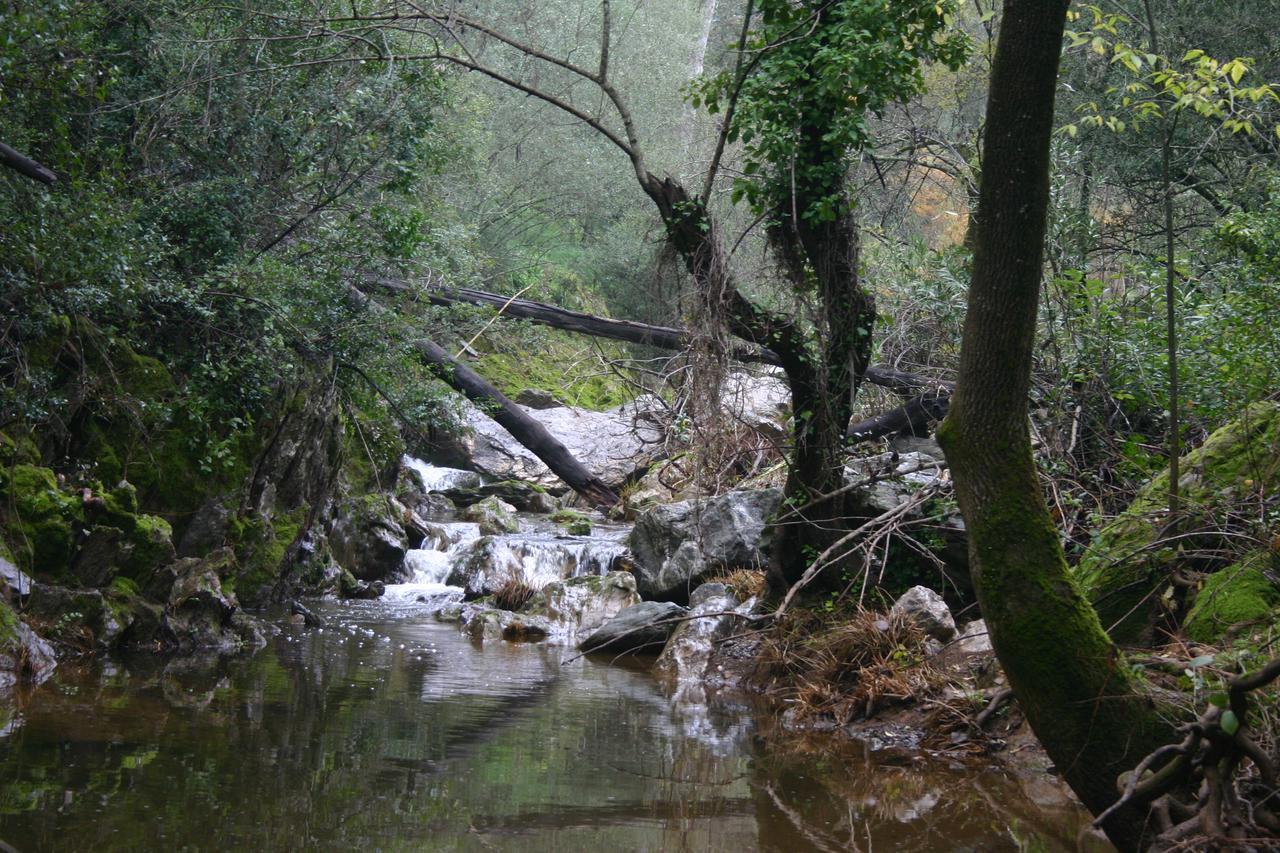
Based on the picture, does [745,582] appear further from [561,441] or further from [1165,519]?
[561,441]

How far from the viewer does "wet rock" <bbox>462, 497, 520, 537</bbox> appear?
1628 cm

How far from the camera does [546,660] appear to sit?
9.95 m

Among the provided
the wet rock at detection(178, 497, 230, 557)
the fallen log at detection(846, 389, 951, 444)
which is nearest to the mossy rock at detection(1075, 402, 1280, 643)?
Answer: the fallen log at detection(846, 389, 951, 444)

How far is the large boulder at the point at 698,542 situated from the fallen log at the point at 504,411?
250cm

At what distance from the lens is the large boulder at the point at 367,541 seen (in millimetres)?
13781

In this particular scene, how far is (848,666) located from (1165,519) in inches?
100

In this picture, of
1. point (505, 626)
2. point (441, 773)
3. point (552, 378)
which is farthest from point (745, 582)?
point (552, 378)

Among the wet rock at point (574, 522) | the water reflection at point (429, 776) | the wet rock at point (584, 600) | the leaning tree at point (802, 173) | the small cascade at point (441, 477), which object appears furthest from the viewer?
the small cascade at point (441, 477)

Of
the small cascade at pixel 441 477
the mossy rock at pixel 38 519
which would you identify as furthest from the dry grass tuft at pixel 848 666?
the small cascade at pixel 441 477

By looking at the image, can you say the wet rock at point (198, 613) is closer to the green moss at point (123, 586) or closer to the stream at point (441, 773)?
the green moss at point (123, 586)

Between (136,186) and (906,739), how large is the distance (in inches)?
315

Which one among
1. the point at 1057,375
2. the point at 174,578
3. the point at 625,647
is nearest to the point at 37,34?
the point at 174,578

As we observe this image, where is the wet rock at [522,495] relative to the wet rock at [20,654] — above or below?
above

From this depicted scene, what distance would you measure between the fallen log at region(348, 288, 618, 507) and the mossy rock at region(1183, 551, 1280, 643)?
310 inches
